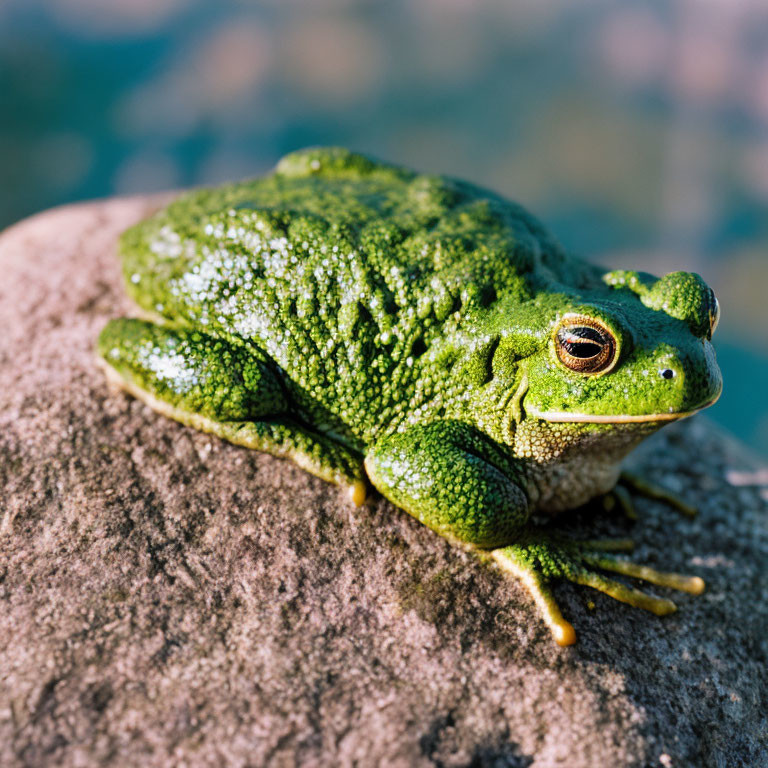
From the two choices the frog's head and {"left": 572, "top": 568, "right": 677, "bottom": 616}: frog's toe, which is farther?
{"left": 572, "top": 568, "right": 677, "bottom": 616}: frog's toe

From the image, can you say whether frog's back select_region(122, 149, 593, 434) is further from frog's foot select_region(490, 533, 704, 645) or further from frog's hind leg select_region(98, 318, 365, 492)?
frog's foot select_region(490, 533, 704, 645)

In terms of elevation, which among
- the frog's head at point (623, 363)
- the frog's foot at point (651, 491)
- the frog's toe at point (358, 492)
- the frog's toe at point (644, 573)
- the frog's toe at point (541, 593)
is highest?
the frog's head at point (623, 363)

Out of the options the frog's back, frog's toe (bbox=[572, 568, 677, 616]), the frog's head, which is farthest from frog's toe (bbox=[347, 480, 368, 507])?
frog's toe (bbox=[572, 568, 677, 616])

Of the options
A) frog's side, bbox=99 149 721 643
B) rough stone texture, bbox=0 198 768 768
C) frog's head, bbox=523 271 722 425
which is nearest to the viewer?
rough stone texture, bbox=0 198 768 768

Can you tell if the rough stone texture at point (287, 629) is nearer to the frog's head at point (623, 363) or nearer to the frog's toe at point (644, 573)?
the frog's toe at point (644, 573)

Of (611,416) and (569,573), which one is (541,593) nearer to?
(569,573)

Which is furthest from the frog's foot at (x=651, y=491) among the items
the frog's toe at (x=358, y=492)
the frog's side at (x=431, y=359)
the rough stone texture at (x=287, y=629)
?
the frog's toe at (x=358, y=492)

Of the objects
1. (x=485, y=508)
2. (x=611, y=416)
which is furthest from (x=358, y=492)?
(x=611, y=416)
